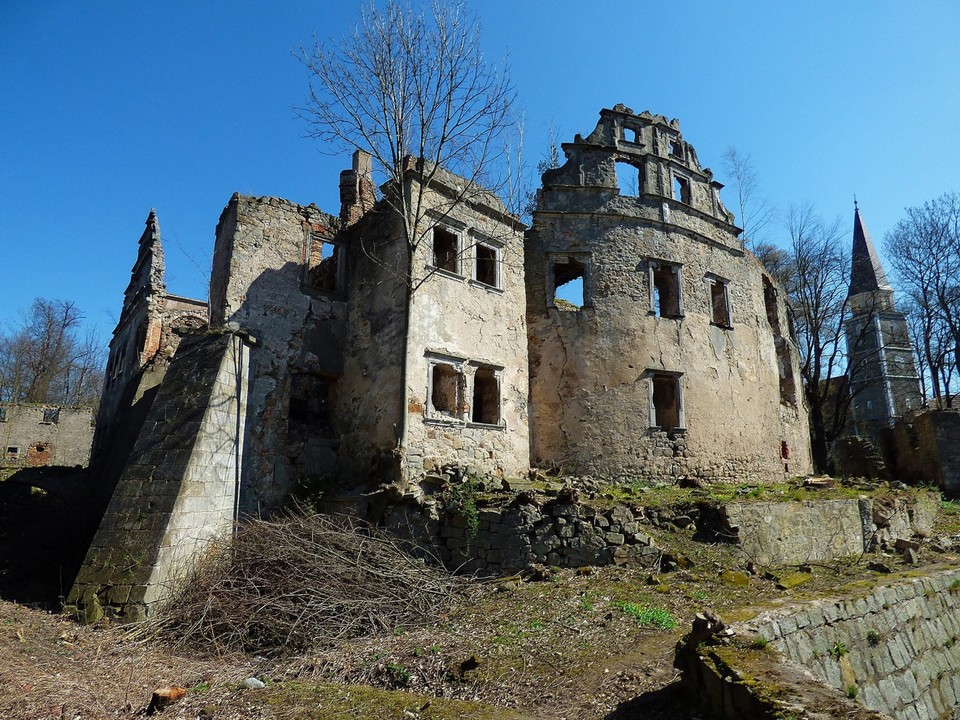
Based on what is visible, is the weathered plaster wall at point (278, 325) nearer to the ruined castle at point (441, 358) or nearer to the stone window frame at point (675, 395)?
the ruined castle at point (441, 358)

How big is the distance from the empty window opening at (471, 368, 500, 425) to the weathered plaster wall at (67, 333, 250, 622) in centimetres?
487

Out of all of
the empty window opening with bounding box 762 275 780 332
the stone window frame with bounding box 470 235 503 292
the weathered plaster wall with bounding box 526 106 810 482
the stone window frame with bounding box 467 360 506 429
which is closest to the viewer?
the stone window frame with bounding box 467 360 506 429

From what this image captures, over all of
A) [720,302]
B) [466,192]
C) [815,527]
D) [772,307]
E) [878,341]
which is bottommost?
[815,527]

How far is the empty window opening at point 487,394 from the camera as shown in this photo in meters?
13.0

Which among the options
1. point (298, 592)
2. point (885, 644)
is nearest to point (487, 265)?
point (298, 592)

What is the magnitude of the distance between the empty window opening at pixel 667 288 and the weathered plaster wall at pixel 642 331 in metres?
0.23

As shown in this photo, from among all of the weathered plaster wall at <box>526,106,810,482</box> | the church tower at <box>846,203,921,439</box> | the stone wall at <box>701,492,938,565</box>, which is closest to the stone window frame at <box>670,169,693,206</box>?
the weathered plaster wall at <box>526,106,810,482</box>

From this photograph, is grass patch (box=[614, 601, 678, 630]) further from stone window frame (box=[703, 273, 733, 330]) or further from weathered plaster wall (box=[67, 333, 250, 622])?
stone window frame (box=[703, 273, 733, 330])

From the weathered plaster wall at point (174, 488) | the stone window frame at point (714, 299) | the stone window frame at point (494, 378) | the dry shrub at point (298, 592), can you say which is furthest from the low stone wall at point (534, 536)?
the stone window frame at point (714, 299)

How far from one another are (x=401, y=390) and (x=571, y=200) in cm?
805

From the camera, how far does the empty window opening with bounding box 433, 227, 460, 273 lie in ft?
43.4

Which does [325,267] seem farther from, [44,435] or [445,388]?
[44,435]

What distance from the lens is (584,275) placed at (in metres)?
15.9

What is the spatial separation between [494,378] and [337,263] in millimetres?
4693
